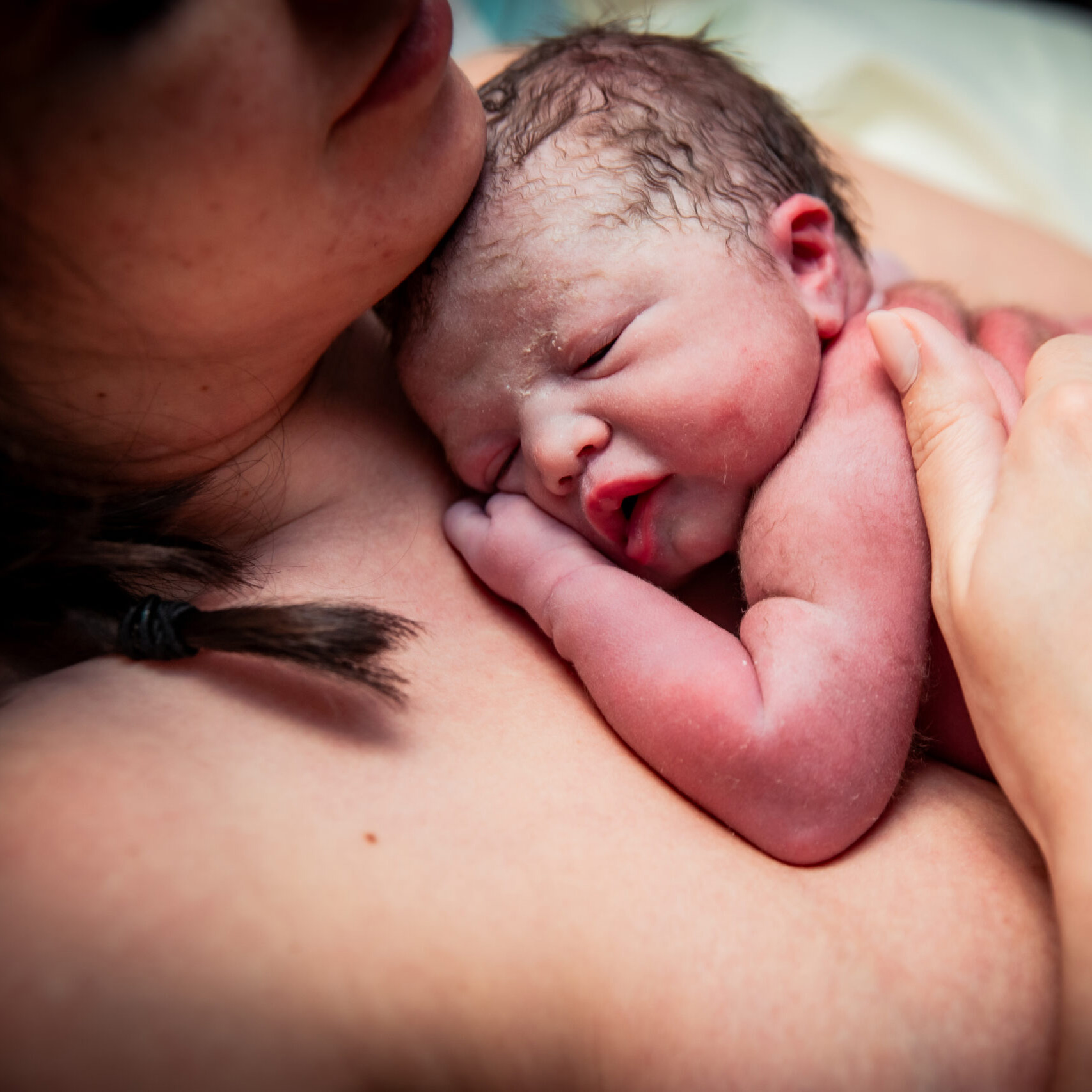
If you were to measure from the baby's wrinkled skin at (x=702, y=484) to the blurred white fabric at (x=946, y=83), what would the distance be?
120cm

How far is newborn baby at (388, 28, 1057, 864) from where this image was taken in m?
0.97

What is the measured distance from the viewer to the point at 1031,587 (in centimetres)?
85

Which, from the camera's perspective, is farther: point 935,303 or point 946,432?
point 935,303

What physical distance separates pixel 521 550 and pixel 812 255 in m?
0.57

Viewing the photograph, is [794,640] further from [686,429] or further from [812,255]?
[812,255]

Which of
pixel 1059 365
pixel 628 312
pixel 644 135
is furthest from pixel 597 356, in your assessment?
pixel 1059 365

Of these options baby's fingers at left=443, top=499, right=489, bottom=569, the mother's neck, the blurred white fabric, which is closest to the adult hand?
baby's fingers at left=443, top=499, right=489, bottom=569

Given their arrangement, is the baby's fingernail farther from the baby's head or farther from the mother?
the mother

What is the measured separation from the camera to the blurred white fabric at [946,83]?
2.20m

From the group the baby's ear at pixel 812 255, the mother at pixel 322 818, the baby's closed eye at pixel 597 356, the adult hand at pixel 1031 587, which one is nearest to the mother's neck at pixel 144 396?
the mother at pixel 322 818

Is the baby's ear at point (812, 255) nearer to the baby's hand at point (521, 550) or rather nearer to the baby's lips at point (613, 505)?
the baby's lips at point (613, 505)

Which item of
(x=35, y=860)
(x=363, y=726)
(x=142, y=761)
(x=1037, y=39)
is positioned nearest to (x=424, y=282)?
(x=363, y=726)

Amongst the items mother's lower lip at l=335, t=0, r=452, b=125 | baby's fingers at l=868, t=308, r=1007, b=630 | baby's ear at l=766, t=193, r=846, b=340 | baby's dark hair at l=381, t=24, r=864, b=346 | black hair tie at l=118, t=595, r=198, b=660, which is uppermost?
mother's lower lip at l=335, t=0, r=452, b=125

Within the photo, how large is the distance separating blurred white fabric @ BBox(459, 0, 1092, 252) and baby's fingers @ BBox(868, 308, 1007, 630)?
48.5 inches
